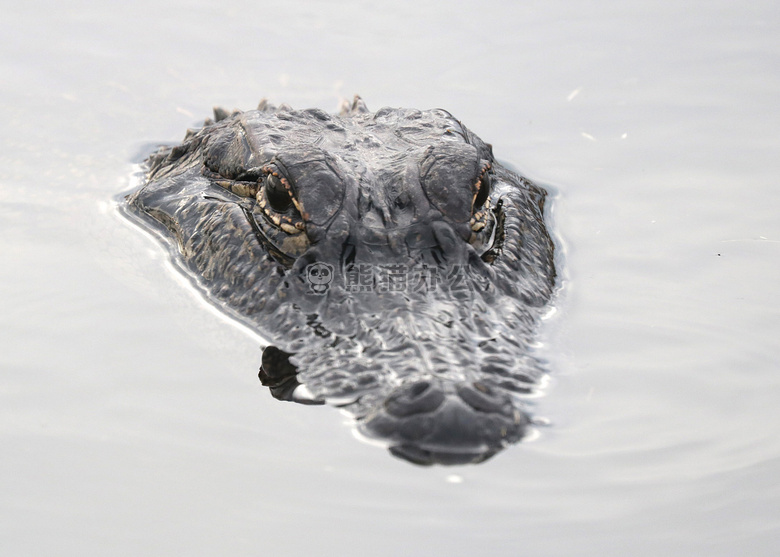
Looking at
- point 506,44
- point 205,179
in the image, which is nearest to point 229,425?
point 205,179

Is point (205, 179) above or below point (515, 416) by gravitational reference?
below

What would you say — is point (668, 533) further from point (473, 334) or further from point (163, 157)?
point (163, 157)

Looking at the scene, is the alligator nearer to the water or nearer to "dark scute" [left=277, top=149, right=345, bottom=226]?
"dark scute" [left=277, top=149, right=345, bottom=226]

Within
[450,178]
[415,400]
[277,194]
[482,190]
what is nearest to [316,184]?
[277,194]

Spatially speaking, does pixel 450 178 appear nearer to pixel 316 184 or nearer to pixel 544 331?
pixel 316 184

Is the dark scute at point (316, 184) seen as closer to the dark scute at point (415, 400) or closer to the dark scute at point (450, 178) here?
the dark scute at point (450, 178)

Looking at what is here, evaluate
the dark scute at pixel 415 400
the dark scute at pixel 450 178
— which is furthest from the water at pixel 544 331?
the dark scute at pixel 450 178
